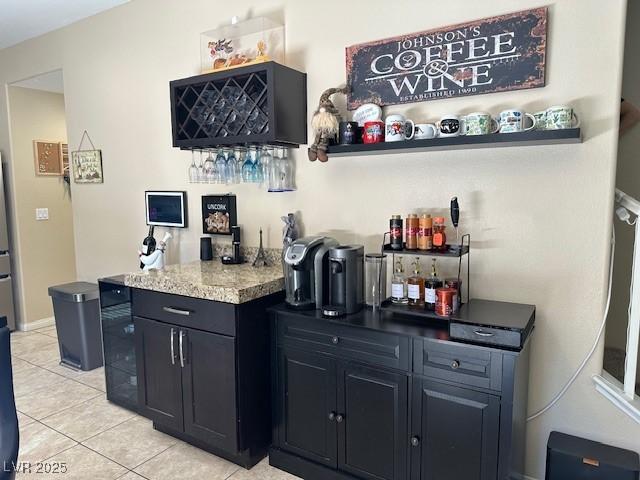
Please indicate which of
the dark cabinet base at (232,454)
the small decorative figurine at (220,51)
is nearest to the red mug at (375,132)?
the small decorative figurine at (220,51)

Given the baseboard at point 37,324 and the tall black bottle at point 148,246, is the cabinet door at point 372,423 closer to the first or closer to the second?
the tall black bottle at point 148,246

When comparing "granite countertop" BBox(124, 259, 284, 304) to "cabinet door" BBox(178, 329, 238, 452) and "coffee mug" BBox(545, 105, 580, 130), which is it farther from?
"coffee mug" BBox(545, 105, 580, 130)

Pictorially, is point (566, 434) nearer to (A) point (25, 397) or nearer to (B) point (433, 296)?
(B) point (433, 296)

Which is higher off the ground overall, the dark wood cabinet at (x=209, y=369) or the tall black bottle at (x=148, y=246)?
the tall black bottle at (x=148, y=246)

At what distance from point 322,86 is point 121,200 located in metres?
2.05

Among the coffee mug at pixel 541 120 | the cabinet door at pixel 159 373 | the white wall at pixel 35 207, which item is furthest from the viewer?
the white wall at pixel 35 207

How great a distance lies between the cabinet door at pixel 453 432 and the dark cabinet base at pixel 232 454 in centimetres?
86

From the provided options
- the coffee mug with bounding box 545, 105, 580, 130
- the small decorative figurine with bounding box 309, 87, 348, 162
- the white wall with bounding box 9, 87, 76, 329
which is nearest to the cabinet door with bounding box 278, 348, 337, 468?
the small decorative figurine with bounding box 309, 87, 348, 162

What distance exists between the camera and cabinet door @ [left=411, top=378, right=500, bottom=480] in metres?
1.75

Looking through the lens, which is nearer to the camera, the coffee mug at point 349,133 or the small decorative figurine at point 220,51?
the coffee mug at point 349,133

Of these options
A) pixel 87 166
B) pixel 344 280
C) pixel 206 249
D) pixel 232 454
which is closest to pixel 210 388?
pixel 232 454

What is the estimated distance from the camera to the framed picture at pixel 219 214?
2996 millimetres

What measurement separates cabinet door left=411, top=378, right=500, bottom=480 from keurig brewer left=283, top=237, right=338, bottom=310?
0.65 meters

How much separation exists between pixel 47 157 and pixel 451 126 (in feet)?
14.4
